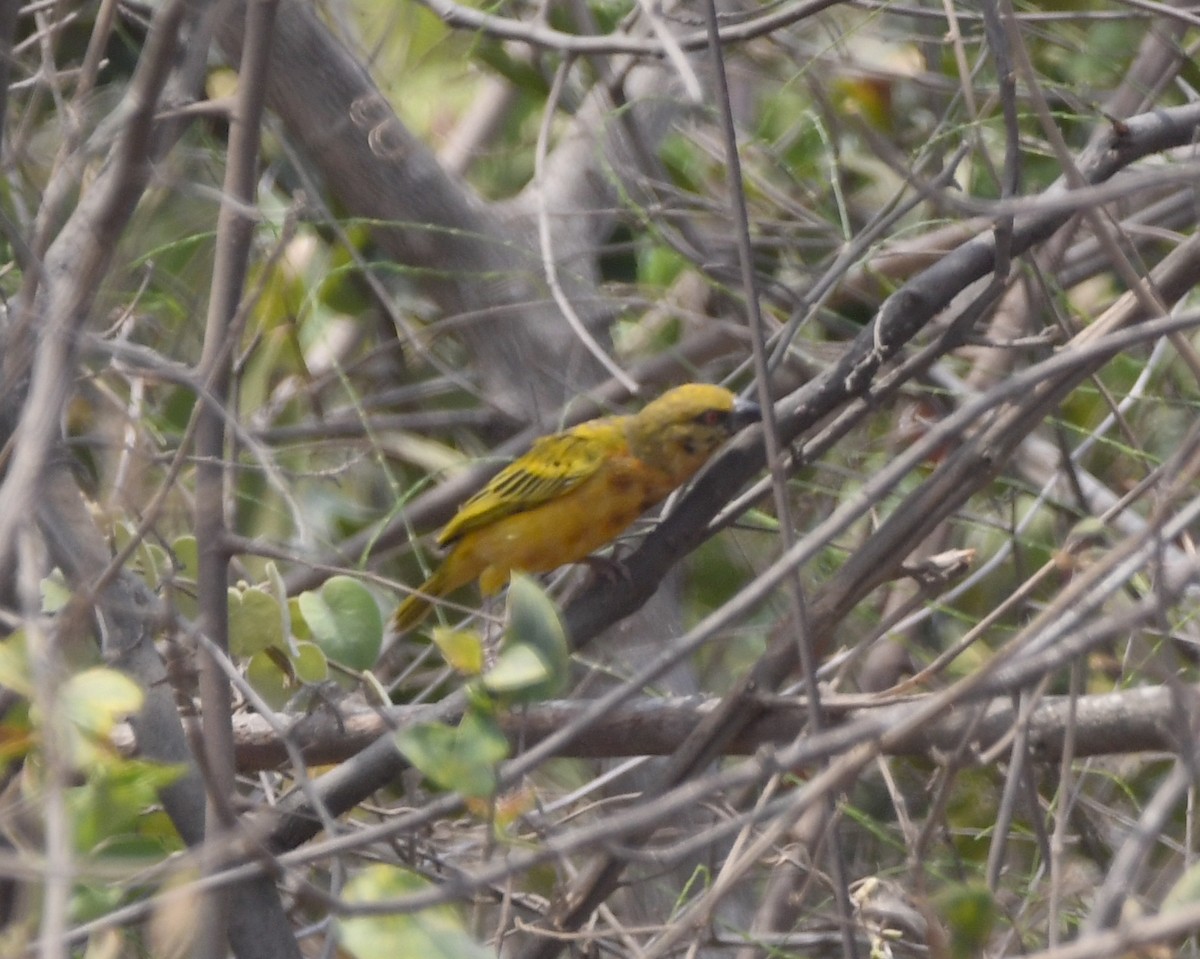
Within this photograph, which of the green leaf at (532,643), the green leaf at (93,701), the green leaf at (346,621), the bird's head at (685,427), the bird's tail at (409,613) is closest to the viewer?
the green leaf at (93,701)

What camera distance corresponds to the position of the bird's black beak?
3973mm

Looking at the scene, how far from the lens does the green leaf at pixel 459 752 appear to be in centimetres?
185

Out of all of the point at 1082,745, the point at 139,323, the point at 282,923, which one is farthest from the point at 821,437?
the point at 139,323

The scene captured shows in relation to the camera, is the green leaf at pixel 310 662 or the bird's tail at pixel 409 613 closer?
the green leaf at pixel 310 662

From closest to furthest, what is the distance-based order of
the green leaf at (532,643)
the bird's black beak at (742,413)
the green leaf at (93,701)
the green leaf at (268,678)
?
the green leaf at (93,701) < the green leaf at (532,643) < the green leaf at (268,678) < the bird's black beak at (742,413)

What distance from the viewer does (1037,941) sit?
325cm

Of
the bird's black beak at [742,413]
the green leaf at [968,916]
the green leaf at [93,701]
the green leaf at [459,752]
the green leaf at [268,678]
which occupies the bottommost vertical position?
the bird's black beak at [742,413]

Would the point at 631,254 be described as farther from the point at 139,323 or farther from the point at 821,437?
the point at 821,437

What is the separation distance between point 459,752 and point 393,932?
252 millimetres

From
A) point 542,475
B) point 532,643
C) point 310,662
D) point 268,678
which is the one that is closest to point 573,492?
point 542,475

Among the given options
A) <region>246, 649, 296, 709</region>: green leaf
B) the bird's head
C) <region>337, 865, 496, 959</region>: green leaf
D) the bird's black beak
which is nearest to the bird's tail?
the bird's head

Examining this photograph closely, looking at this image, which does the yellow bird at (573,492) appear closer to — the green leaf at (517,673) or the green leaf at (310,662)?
the green leaf at (310,662)

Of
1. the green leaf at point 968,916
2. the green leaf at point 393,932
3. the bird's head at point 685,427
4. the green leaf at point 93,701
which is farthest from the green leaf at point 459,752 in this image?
the bird's head at point 685,427

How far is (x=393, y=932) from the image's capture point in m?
1.70
